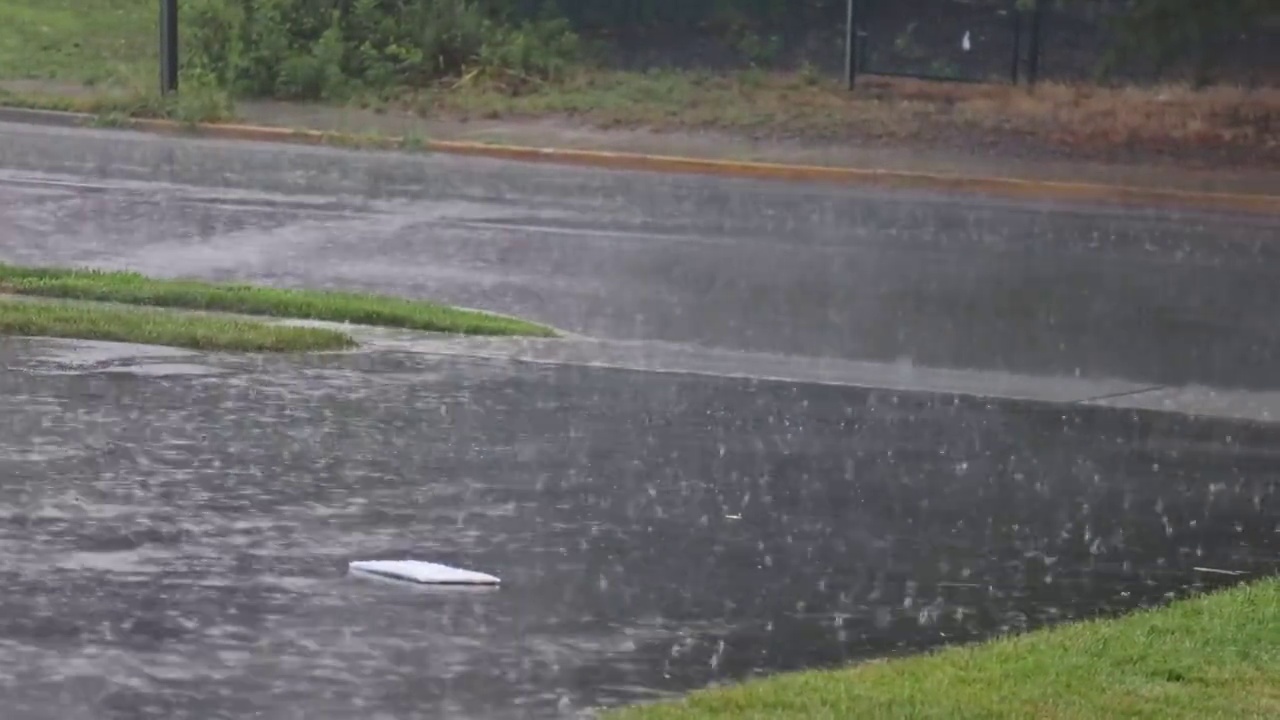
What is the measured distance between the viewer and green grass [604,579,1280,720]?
5949mm

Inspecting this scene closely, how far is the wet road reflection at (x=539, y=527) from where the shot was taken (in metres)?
6.63

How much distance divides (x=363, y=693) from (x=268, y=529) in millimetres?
2113

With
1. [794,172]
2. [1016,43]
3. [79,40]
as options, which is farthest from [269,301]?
[79,40]

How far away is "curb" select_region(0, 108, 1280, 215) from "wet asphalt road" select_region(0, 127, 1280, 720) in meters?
4.51

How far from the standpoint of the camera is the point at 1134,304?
1550 centimetres

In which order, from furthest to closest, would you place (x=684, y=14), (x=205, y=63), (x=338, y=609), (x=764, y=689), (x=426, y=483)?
1. (x=684, y=14)
2. (x=205, y=63)
3. (x=426, y=483)
4. (x=338, y=609)
5. (x=764, y=689)

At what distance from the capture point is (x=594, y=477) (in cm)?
952

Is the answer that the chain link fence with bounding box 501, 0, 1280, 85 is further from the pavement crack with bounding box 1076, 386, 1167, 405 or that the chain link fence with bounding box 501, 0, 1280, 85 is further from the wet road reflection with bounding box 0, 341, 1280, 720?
the wet road reflection with bounding box 0, 341, 1280, 720

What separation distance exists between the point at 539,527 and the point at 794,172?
15.6 m

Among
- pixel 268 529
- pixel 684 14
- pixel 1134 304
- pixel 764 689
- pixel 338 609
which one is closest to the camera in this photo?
pixel 764 689

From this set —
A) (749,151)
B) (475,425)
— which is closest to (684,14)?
(749,151)

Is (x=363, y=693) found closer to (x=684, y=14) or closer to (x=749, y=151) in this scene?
(x=749, y=151)

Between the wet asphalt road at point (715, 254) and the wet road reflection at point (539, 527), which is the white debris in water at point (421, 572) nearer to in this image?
the wet road reflection at point (539, 527)

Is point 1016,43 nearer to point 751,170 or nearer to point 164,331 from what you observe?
point 751,170
